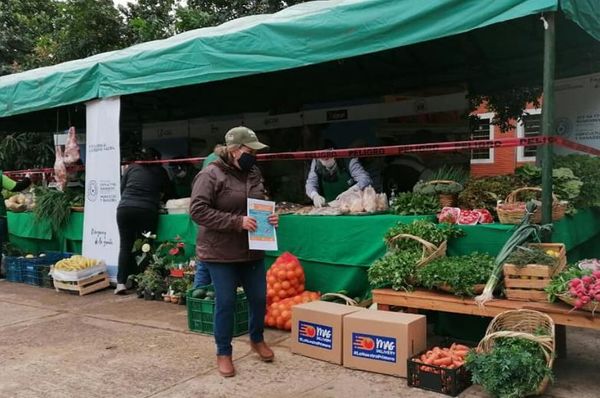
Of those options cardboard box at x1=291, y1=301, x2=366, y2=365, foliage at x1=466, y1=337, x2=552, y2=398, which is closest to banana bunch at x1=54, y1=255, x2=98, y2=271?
cardboard box at x1=291, y1=301, x2=366, y2=365

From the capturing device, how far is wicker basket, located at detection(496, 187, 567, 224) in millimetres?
4645

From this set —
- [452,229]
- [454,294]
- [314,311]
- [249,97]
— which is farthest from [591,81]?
[249,97]

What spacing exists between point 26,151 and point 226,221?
36.0ft

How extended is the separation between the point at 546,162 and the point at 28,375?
441 centimetres

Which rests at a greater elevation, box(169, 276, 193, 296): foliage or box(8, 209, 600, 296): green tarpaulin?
box(8, 209, 600, 296): green tarpaulin

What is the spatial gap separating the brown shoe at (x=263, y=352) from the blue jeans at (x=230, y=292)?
0.48 feet

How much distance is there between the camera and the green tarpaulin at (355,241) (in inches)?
195

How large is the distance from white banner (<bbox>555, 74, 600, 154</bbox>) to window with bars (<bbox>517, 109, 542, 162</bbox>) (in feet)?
1.03

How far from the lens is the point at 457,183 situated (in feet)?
18.0

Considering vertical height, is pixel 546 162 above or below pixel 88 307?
above

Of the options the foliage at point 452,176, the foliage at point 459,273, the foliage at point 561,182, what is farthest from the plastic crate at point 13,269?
the foliage at point 561,182

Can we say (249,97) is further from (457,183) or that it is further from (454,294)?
(454,294)

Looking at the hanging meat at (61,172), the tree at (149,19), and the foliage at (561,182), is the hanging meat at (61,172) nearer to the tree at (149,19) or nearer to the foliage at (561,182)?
the foliage at (561,182)

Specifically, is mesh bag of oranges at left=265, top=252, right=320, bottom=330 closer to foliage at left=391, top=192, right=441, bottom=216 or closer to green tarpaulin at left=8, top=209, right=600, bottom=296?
green tarpaulin at left=8, top=209, right=600, bottom=296
